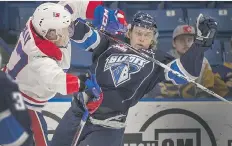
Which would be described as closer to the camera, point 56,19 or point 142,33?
point 56,19

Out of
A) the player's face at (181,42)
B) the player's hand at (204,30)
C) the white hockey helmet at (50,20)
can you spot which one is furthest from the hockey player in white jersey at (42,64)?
the player's face at (181,42)

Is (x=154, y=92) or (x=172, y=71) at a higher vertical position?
(x=172, y=71)

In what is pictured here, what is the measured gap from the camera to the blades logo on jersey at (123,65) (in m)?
3.67

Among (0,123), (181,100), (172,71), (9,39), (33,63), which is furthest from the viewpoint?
(9,39)

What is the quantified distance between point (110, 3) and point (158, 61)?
1.38m

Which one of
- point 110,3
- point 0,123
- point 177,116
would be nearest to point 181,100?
point 177,116

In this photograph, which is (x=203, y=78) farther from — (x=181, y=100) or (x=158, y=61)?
(x=158, y=61)

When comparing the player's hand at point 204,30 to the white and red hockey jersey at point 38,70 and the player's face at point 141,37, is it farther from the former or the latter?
the white and red hockey jersey at point 38,70

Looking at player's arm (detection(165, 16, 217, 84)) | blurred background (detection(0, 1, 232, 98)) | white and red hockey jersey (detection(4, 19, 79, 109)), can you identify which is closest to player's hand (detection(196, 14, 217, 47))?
player's arm (detection(165, 16, 217, 84))

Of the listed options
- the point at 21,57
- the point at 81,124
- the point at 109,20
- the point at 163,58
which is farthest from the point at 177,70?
the point at 21,57

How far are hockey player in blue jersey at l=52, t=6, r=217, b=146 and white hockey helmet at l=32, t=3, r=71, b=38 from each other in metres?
0.39

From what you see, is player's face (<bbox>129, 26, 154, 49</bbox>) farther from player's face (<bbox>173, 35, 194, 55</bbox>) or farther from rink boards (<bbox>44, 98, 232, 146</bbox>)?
player's face (<bbox>173, 35, 194, 55</bbox>)

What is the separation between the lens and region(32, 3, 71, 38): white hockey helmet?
3.30m

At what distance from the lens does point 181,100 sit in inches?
163
